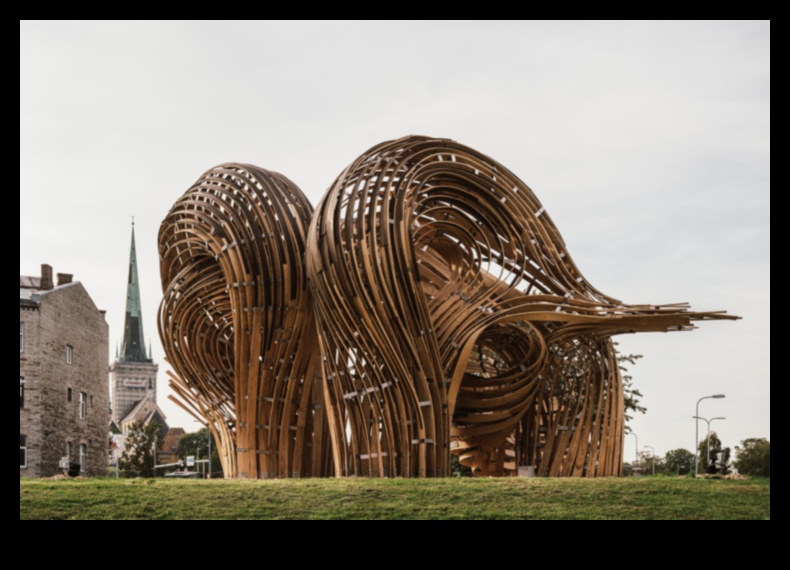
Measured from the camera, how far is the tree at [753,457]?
5362 centimetres

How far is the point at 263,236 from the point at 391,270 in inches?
187

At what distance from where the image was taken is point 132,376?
429 feet

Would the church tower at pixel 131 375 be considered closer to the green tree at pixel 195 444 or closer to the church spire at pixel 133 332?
the church spire at pixel 133 332

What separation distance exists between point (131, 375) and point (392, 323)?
114 meters

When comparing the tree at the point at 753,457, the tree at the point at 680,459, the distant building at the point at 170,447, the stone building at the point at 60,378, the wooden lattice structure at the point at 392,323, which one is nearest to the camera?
the wooden lattice structure at the point at 392,323

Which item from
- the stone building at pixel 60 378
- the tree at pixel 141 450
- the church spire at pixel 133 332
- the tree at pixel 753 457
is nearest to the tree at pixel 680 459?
the tree at pixel 753 457

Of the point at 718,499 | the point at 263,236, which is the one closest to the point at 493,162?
the point at 263,236

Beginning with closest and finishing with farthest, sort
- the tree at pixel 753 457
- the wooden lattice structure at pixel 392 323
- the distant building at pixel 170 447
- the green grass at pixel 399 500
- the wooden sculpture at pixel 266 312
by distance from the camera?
the green grass at pixel 399 500, the wooden lattice structure at pixel 392 323, the wooden sculpture at pixel 266 312, the tree at pixel 753 457, the distant building at pixel 170 447

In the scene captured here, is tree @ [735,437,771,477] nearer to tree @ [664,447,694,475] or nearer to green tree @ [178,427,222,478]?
tree @ [664,447,694,475]

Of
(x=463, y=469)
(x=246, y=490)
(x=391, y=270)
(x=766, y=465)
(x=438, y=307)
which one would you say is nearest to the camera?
(x=246, y=490)

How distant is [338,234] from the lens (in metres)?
22.0

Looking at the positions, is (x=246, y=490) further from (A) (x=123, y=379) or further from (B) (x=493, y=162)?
(A) (x=123, y=379)

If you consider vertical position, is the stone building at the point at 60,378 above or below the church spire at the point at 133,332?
below

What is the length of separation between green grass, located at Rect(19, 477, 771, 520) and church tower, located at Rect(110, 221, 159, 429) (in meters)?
104
